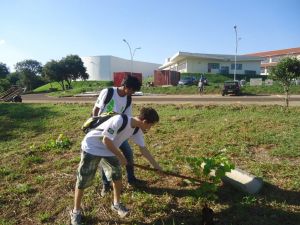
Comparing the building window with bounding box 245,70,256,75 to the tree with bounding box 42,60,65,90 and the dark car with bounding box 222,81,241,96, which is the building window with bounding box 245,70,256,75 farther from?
the tree with bounding box 42,60,65,90

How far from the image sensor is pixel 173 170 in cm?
581

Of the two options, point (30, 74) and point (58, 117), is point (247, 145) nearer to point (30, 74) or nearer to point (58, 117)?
point (58, 117)

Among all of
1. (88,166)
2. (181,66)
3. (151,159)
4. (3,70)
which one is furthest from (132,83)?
(3,70)


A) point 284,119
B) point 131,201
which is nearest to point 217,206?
point 131,201

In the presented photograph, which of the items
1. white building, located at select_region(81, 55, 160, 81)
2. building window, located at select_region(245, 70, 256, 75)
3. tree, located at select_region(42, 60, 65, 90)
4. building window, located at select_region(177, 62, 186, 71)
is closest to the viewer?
building window, located at select_region(245, 70, 256, 75)

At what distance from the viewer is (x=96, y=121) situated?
4.01 meters

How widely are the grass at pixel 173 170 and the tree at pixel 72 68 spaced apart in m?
49.5

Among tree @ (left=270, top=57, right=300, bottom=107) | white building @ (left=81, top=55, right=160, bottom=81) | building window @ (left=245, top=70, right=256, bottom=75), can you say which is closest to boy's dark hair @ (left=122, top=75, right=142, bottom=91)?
tree @ (left=270, top=57, right=300, bottom=107)

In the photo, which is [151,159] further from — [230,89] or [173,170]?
[230,89]

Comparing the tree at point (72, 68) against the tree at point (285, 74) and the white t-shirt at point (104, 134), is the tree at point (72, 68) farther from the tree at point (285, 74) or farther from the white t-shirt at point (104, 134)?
the white t-shirt at point (104, 134)

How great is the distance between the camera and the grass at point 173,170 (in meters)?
4.38

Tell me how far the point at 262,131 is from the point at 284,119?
1.80 m

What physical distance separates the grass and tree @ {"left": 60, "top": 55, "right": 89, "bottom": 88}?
1948 inches

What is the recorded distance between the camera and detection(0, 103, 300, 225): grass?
14.4ft
